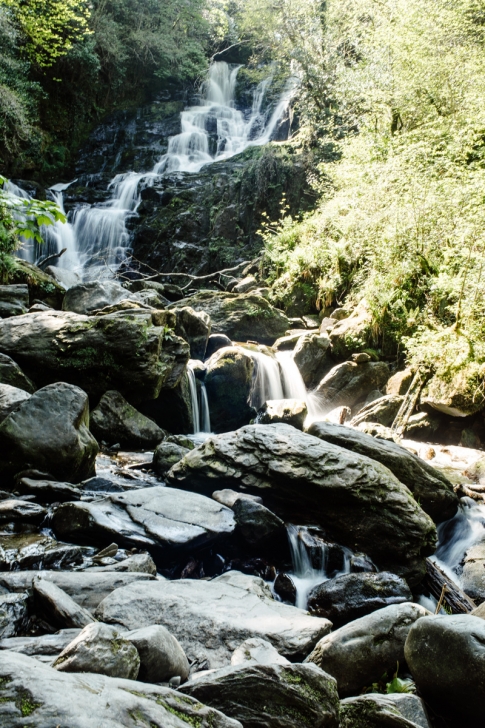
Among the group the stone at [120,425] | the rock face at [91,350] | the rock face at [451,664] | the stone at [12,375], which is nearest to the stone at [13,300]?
the rock face at [91,350]

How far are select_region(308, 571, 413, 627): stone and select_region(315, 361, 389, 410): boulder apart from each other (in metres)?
7.62

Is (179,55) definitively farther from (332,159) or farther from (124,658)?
(124,658)

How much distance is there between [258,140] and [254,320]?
613 inches

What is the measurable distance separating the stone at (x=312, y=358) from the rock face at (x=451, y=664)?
10288mm

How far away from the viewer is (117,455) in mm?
7422

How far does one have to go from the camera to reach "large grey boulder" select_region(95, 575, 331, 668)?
300 cm

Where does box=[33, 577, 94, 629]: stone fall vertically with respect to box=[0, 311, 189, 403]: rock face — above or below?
below

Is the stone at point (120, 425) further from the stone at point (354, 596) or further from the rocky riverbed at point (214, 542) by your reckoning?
the stone at point (354, 596)

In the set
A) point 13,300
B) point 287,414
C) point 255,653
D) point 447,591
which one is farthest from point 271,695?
point 13,300

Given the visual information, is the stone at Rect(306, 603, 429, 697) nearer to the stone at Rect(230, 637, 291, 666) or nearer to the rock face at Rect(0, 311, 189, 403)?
the stone at Rect(230, 637, 291, 666)

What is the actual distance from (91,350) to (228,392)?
3528 millimetres

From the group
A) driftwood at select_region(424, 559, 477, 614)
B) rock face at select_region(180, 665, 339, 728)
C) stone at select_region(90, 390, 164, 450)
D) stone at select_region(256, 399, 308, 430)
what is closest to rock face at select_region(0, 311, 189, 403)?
stone at select_region(90, 390, 164, 450)

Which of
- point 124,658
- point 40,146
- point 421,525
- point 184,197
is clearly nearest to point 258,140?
point 184,197

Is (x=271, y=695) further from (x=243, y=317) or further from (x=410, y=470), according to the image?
(x=243, y=317)
